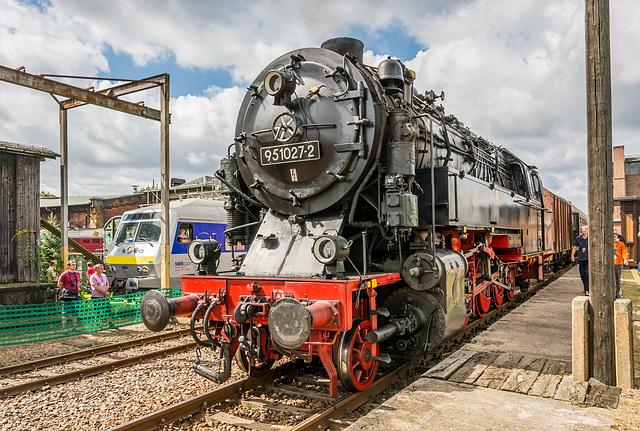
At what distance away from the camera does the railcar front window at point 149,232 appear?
12.5 meters

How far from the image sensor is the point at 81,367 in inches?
247

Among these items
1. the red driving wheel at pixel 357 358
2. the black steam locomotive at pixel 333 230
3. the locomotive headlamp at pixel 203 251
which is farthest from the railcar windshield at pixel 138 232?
the red driving wheel at pixel 357 358

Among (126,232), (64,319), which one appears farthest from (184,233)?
(64,319)

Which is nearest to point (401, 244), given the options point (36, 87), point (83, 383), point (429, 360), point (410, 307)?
point (410, 307)

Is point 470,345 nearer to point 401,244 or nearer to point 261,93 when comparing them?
A: point 401,244

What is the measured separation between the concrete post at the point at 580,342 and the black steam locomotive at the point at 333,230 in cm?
131

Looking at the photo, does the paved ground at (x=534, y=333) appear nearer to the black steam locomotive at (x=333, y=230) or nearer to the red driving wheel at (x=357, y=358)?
the black steam locomotive at (x=333, y=230)

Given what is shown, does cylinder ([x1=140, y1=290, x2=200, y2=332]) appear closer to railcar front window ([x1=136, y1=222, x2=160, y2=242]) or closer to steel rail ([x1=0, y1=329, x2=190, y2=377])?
steel rail ([x1=0, y1=329, x2=190, y2=377])

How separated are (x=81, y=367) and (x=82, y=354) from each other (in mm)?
651

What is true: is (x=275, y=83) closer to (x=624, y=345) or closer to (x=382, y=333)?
(x=382, y=333)

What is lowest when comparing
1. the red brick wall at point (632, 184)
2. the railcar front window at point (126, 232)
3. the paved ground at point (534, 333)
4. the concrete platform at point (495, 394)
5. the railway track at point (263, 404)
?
the railway track at point (263, 404)

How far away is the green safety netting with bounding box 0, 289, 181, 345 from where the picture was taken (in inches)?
311

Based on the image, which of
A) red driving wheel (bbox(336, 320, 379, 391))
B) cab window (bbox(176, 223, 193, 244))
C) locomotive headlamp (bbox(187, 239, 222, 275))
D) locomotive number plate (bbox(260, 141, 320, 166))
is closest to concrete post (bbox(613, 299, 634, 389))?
red driving wheel (bbox(336, 320, 379, 391))

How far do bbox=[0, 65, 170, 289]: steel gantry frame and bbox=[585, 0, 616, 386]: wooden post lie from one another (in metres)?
7.26
